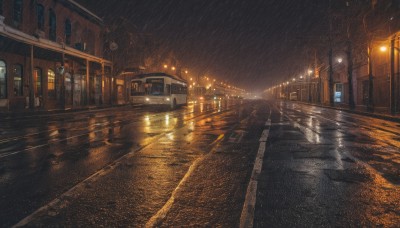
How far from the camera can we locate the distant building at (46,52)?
25438 mm

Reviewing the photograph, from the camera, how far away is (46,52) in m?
28.5

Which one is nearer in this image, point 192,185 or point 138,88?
point 192,185

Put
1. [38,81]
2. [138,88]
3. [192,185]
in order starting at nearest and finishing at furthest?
[192,185] < [38,81] < [138,88]

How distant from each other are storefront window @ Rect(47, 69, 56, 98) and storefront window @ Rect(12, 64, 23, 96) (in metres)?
4.65

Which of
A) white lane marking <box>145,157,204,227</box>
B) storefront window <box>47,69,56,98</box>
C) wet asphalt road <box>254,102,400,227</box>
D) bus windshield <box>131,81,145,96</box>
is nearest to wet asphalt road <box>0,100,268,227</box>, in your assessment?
white lane marking <box>145,157,204,227</box>

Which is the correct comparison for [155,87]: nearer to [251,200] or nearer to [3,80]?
Answer: [3,80]

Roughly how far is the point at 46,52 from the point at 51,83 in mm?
6047

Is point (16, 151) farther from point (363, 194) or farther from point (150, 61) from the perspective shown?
point (150, 61)

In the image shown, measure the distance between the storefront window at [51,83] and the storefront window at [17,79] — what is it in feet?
15.3

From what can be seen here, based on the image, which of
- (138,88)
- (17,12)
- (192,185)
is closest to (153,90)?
(138,88)

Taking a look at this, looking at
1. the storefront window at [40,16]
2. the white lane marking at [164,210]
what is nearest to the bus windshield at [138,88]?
the storefront window at [40,16]

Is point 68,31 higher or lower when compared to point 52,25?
higher

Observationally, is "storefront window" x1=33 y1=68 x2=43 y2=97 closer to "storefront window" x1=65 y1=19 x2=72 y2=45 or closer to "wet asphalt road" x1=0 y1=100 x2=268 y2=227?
"storefront window" x1=65 y1=19 x2=72 y2=45

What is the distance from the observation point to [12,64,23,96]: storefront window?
2770cm
